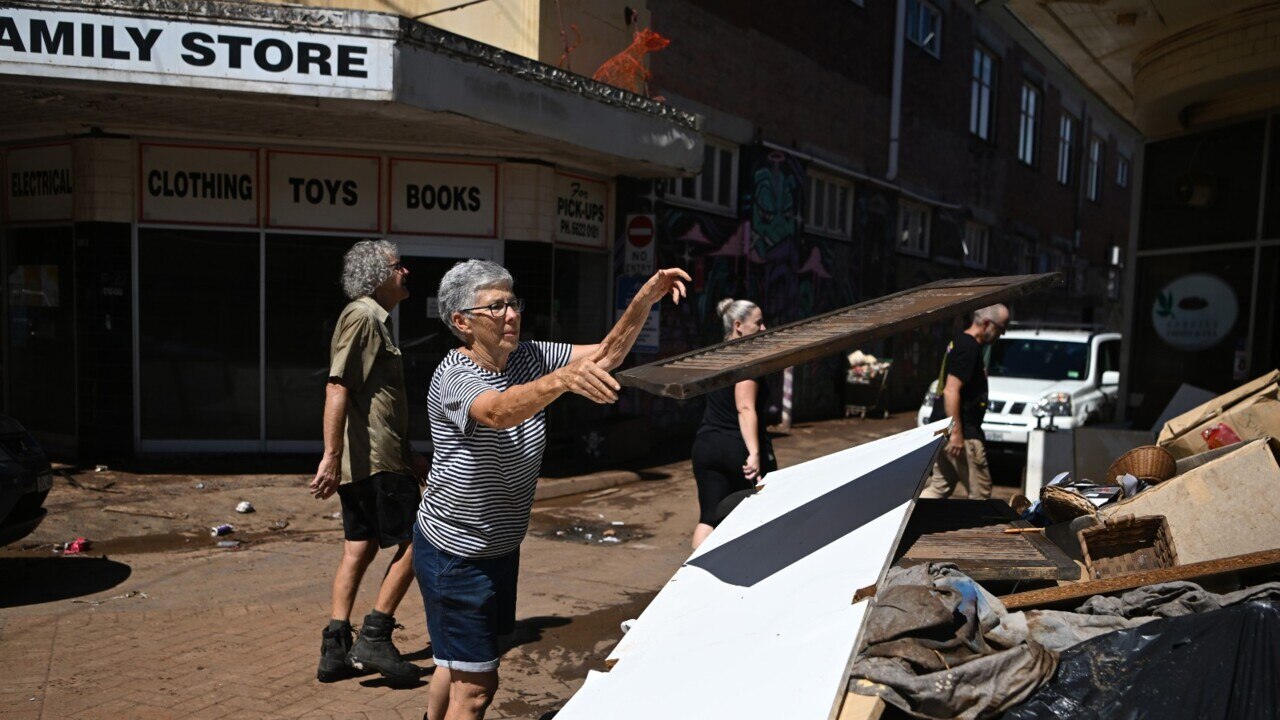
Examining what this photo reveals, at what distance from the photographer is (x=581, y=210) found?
1207cm

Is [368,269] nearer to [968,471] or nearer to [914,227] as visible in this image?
[968,471]

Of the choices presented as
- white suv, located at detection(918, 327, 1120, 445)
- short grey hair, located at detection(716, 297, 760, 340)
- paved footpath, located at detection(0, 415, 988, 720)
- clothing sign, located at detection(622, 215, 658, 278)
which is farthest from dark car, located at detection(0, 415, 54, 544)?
white suv, located at detection(918, 327, 1120, 445)

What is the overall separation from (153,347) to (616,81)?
612 centimetres

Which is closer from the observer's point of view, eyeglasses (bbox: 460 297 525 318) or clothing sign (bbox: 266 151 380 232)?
eyeglasses (bbox: 460 297 525 318)

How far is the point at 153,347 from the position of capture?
34.2ft

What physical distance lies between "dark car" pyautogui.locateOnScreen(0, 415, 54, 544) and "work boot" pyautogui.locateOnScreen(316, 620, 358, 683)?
7.84ft

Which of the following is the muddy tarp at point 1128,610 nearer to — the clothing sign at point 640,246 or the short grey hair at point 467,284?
the short grey hair at point 467,284

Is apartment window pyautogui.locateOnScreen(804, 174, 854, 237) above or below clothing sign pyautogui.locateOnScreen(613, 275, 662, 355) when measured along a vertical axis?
above

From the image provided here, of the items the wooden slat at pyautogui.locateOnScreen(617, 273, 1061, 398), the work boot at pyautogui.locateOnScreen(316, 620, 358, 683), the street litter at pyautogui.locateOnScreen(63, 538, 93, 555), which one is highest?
the wooden slat at pyautogui.locateOnScreen(617, 273, 1061, 398)

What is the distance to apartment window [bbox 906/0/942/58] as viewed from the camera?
20594 millimetres

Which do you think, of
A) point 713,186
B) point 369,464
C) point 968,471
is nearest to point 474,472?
point 369,464

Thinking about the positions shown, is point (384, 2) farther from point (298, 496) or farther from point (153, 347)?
point (298, 496)

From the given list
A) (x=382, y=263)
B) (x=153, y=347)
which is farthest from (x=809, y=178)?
(x=382, y=263)

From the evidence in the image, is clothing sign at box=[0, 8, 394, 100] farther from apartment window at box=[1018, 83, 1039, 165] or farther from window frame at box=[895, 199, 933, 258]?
apartment window at box=[1018, 83, 1039, 165]
